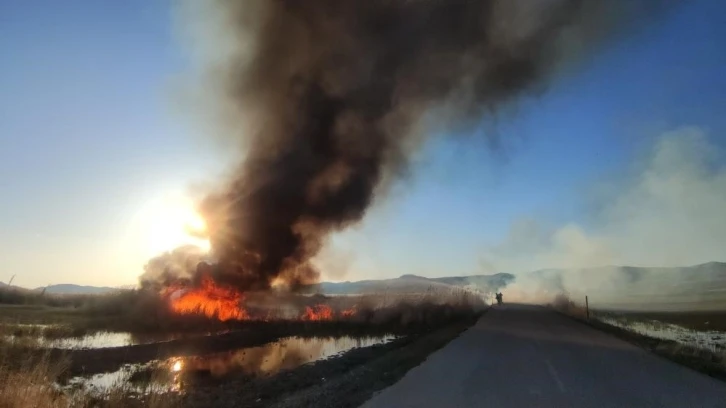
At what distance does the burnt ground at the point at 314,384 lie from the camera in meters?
10.6

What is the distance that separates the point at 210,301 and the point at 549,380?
26.8 metres

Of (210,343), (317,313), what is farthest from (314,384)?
(317,313)

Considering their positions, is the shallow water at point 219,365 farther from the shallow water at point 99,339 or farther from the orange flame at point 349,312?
the orange flame at point 349,312

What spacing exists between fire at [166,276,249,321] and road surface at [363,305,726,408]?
2005cm

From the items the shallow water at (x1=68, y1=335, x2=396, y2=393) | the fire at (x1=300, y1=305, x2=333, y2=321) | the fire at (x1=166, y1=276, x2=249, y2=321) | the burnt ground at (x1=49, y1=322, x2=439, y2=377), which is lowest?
the shallow water at (x1=68, y1=335, x2=396, y2=393)

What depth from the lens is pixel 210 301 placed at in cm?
3316

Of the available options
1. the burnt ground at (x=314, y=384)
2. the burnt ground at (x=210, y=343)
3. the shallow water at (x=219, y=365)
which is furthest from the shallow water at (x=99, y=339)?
the burnt ground at (x=314, y=384)

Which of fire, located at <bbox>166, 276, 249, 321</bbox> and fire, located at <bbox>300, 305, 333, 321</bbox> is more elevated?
fire, located at <bbox>166, 276, 249, 321</bbox>

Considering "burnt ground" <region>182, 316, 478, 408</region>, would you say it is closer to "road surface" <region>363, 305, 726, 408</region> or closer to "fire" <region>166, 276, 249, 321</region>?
"road surface" <region>363, 305, 726, 408</region>

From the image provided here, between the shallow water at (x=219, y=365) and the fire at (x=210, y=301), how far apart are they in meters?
8.07

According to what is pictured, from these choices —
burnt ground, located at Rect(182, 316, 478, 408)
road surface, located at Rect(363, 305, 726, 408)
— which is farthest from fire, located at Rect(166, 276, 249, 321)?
road surface, located at Rect(363, 305, 726, 408)

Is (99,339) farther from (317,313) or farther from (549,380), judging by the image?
(549,380)

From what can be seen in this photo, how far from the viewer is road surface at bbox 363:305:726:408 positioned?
9047 millimetres

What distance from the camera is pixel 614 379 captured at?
11.2 metres
